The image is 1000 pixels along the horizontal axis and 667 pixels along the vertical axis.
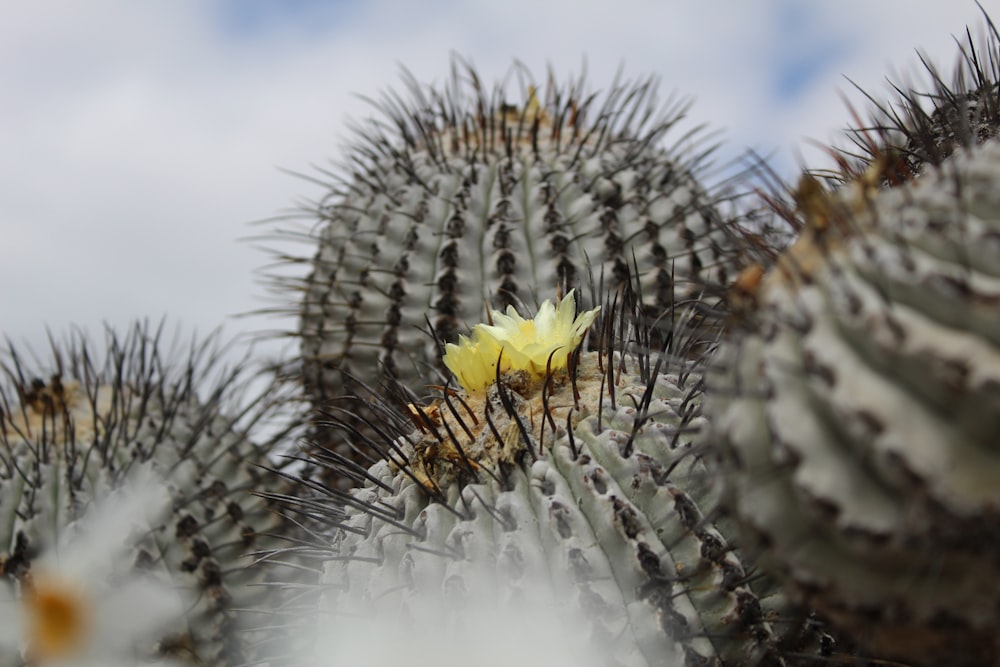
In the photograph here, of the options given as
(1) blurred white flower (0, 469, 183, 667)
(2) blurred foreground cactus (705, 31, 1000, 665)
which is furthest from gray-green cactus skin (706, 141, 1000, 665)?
(1) blurred white flower (0, 469, 183, 667)

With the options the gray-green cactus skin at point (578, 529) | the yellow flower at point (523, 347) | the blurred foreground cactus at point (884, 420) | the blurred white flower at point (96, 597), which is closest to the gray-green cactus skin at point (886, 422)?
the blurred foreground cactus at point (884, 420)

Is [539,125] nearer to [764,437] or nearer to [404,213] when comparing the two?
[404,213]

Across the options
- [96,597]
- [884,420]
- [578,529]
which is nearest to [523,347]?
[578,529]

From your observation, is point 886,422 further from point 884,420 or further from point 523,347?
point 523,347

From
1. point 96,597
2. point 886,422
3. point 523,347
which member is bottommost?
point 886,422

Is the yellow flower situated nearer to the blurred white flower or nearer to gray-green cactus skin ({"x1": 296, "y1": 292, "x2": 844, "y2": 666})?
gray-green cactus skin ({"x1": 296, "y1": 292, "x2": 844, "y2": 666})

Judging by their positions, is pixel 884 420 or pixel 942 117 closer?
pixel 884 420
